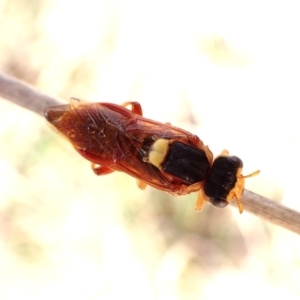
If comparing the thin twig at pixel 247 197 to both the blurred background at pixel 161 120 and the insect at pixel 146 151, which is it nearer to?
the insect at pixel 146 151

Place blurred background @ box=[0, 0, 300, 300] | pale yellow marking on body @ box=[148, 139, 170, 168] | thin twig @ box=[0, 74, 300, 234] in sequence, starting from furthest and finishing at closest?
blurred background @ box=[0, 0, 300, 300] < pale yellow marking on body @ box=[148, 139, 170, 168] < thin twig @ box=[0, 74, 300, 234]

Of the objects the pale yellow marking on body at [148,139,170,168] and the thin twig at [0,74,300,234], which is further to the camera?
the pale yellow marking on body at [148,139,170,168]

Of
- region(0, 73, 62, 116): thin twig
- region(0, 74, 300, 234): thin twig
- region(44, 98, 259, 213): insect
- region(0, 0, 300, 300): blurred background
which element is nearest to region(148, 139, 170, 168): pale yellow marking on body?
region(44, 98, 259, 213): insect

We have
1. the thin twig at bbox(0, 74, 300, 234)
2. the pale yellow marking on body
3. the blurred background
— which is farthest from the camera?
the blurred background

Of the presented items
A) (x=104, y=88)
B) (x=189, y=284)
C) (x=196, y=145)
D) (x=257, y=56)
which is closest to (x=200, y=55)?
(x=257, y=56)

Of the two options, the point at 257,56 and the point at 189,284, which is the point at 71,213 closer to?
the point at 189,284

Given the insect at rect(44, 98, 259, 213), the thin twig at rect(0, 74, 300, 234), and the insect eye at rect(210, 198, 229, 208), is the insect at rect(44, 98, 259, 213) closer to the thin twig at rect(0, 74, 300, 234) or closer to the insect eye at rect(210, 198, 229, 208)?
the insect eye at rect(210, 198, 229, 208)

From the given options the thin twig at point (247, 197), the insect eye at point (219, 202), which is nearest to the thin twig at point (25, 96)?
the thin twig at point (247, 197)
